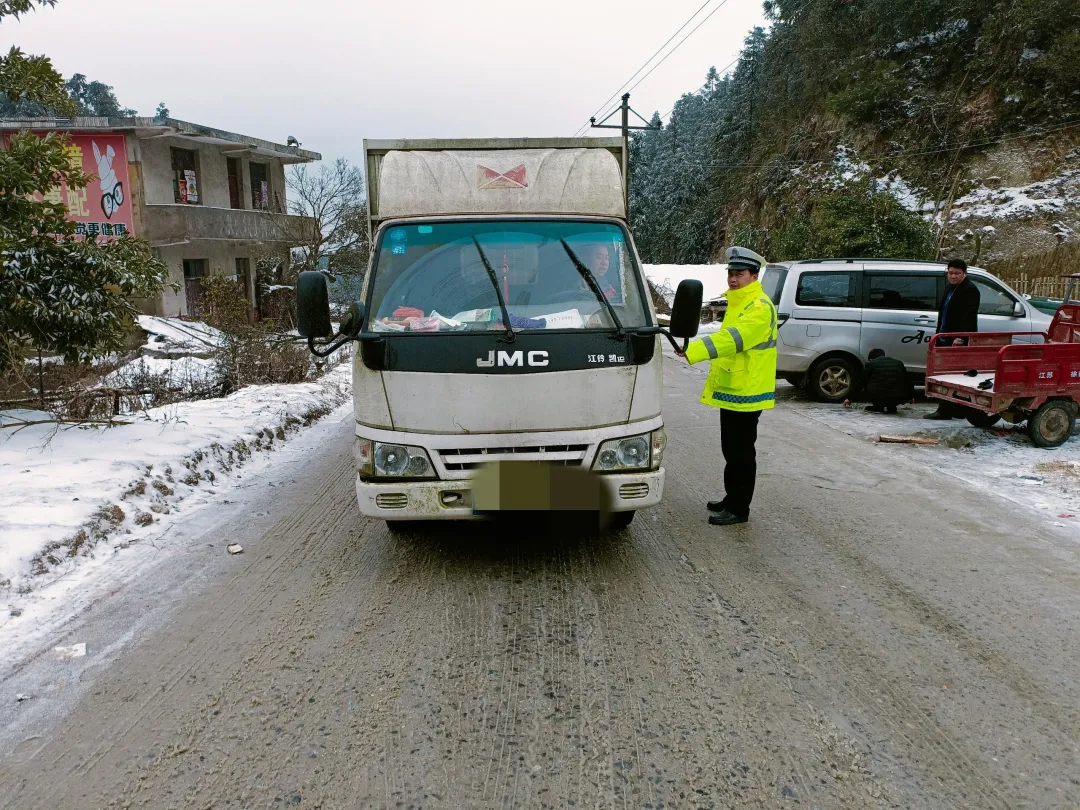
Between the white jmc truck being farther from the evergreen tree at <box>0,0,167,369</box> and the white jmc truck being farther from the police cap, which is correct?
the evergreen tree at <box>0,0,167,369</box>

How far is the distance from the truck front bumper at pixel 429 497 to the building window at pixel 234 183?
1025 inches

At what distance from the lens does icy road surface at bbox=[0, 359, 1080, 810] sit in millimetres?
2699

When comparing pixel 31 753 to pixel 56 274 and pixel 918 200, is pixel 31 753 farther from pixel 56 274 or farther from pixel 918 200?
pixel 918 200

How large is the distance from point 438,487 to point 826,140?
37.5m

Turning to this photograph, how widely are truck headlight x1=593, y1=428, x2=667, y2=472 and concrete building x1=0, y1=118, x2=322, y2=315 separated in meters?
18.7

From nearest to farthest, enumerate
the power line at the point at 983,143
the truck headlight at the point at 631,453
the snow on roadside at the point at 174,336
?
the truck headlight at the point at 631,453, the snow on roadside at the point at 174,336, the power line at the point at 983,143

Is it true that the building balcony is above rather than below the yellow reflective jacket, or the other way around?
above

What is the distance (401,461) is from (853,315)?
8.42 m

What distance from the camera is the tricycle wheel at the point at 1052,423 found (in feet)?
24.6

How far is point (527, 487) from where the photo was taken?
13.8ft

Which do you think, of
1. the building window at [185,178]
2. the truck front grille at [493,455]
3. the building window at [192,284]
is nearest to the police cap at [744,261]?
the truck front grille at [493,455]

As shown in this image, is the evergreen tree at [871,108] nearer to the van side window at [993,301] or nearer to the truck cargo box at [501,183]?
the van side window at [993,301]

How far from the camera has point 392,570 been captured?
4645mm

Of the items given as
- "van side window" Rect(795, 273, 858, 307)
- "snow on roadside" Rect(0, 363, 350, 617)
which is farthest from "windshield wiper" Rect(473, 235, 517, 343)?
"van side window" Rect(795, 273, 858, 307)
